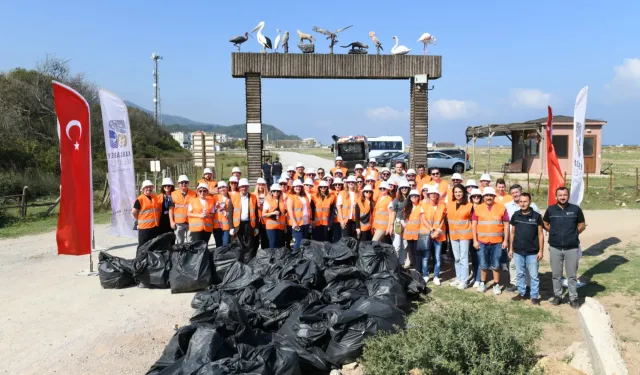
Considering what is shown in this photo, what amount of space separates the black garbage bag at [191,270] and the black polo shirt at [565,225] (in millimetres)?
4761

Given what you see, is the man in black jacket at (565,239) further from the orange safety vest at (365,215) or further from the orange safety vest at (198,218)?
the orange safety vest at (198,218)

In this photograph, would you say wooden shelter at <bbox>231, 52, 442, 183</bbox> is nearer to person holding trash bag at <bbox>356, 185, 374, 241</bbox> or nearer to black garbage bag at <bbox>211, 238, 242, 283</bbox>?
person holding trash bag at <bbox>356, 185, 374, 241</bbox>

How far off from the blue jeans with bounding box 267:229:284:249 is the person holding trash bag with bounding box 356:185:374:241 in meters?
1.32

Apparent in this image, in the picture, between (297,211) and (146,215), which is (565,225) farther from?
(146,215)

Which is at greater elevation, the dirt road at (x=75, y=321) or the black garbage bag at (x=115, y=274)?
the black garbage bag at (x=115, y=274)

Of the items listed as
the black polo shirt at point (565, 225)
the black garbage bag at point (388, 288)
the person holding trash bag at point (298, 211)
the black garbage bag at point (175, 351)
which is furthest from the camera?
the person holding trash bag at point (298, 211)

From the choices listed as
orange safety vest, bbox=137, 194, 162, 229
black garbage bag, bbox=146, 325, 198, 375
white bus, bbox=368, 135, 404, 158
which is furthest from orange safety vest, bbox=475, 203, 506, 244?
white bus, bbox=368, 135, 404, 158

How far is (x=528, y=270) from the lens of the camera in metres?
6.68

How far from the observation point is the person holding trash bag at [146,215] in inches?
322

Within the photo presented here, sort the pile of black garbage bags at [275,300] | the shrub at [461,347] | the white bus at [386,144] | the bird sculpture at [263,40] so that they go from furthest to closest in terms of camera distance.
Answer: the white bus at [386,144] < the bird sculpture at [263,40] < the pile of black garbage bags at [275,300] < the shrub at [461,347]

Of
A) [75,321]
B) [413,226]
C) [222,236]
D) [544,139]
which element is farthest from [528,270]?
[544,139]

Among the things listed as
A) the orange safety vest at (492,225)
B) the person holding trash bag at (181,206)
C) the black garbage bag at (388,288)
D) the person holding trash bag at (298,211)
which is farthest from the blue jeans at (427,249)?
the person holding trash bag at (181,206)

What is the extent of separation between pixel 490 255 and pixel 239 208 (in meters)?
4.03

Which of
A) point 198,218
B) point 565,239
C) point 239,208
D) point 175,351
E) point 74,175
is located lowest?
point 175,351
